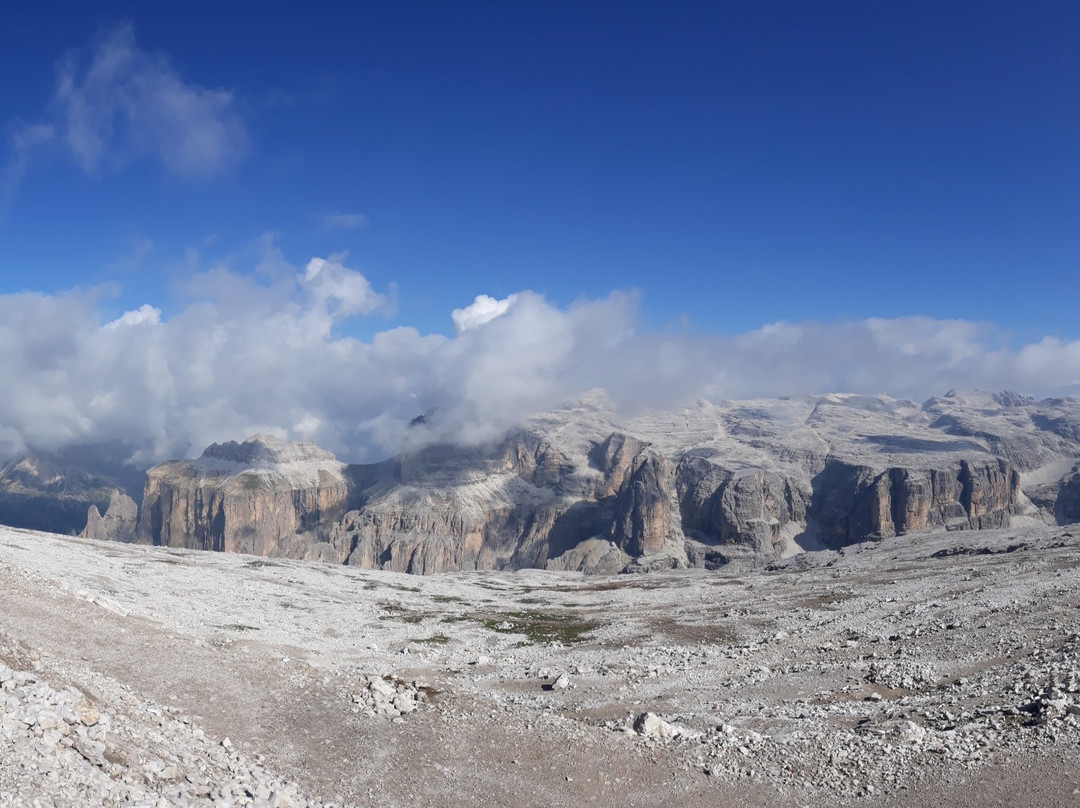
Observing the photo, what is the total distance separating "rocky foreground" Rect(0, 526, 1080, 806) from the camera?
2320cm

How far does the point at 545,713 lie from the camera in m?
35.6

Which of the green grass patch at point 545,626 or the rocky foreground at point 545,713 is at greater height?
the rocky foreground at point 545,713

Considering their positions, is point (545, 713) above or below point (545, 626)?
above

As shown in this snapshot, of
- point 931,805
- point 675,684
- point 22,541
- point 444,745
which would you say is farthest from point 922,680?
point 22,541

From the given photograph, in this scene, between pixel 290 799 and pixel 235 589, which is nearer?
pixel 290 799

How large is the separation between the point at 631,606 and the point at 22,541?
103531mm

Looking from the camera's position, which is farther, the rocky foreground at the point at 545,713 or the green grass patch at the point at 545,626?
the green grass patch at the point at 545,626

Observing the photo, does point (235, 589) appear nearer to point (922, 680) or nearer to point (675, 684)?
point (675, 684)

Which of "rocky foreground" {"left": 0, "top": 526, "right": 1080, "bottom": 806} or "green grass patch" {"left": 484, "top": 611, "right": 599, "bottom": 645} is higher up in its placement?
"rocky foreground" {"left": 0, "top": 526, "right": 1080, "bottom": 806}

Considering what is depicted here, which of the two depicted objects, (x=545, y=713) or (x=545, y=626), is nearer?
(x=545, y=713)

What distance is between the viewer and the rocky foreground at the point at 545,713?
2320cm

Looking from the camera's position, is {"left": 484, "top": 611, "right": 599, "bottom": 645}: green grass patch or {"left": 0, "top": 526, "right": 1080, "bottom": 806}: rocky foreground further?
{"left": 484, "top": 611, "right": 599, "bottom": 645}: green grass patch

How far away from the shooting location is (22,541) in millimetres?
112375

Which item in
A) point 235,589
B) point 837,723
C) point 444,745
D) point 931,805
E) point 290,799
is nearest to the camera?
point 290,799
